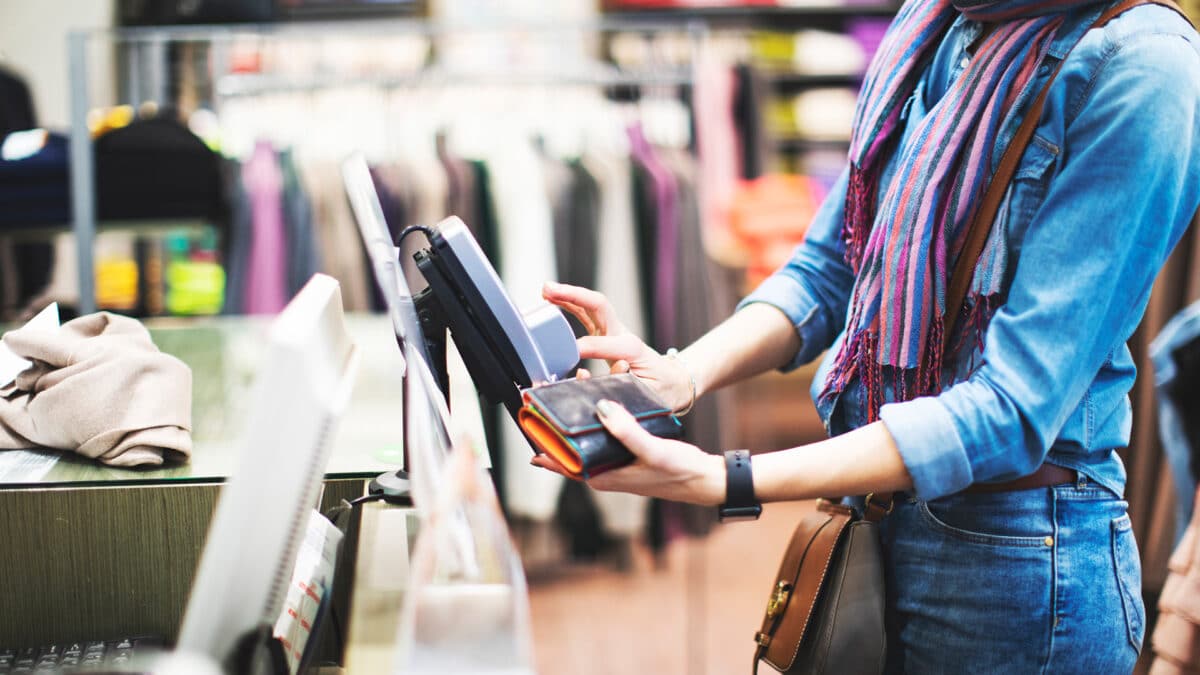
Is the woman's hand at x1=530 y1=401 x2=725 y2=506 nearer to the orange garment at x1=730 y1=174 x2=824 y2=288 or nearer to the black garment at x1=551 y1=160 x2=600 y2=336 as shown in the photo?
the black garment at x1=551 y1=160 x2=600 y2=336

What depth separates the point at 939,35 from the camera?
1.09 meters

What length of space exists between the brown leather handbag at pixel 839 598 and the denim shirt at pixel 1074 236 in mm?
91

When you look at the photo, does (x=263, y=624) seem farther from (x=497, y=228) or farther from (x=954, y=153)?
(x=497, y=228)

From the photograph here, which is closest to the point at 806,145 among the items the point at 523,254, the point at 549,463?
the point at 523,254

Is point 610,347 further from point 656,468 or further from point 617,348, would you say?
point 656,468

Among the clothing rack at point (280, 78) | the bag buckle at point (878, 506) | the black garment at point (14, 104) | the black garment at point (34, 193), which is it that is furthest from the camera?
the black garment at point (14, 104)

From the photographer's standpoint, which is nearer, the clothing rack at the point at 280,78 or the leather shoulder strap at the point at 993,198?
the leather shoulder strap at the point at 993,198

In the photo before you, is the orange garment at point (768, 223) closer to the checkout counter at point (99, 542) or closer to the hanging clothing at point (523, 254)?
the hanging clothing at point (523, 254)

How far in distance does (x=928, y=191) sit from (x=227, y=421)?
88 centimetres

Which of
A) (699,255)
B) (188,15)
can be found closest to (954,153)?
(699,255)

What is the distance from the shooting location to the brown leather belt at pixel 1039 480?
96cm

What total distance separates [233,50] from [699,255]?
7.81ft

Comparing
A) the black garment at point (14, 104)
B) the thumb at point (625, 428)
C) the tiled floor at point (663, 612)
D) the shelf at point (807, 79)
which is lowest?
the tiled floor at point (663, 612)

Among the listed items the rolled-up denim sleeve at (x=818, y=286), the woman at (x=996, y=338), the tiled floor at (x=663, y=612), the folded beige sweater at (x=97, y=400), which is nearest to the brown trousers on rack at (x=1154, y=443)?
the tiled floor at (x=663, y=612)
